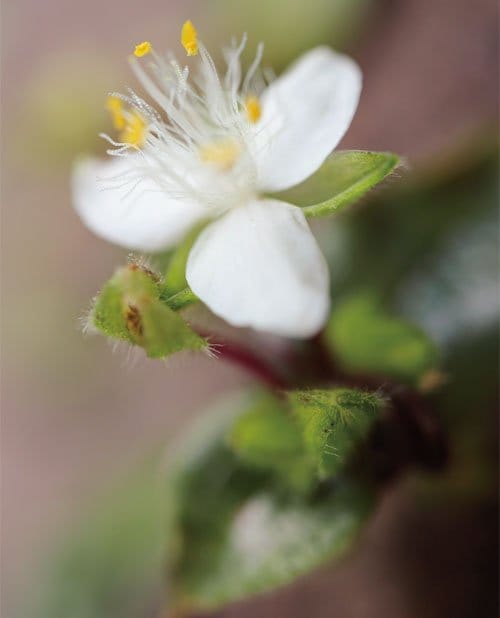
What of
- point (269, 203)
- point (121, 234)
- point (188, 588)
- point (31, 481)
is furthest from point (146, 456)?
point (269, 203)

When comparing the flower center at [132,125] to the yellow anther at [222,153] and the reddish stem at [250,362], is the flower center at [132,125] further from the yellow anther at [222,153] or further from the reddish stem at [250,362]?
the reddish stem at [250,362]

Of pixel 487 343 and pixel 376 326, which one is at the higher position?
pixel 376 326

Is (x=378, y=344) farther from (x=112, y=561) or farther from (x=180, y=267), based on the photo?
(x=112, y=561)

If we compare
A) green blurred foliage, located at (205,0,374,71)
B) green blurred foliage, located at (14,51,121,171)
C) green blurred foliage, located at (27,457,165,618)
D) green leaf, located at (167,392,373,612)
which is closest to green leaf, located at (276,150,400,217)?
green leaf, located at (167,392,373,612)

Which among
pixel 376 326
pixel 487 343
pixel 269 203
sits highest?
pixel 269 203

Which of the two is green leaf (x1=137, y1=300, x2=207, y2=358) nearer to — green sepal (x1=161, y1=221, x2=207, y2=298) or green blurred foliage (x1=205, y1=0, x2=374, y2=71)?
green sepal (x1=161, y1=221, x2=207, y2=298)

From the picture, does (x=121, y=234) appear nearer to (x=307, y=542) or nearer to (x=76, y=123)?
(x=307, y=542)
